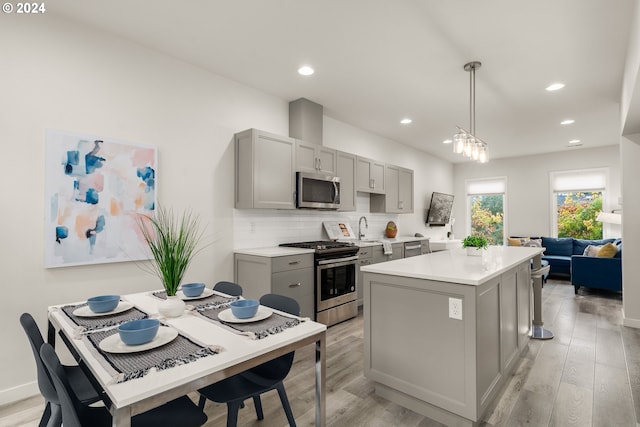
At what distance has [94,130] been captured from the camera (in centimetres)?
269

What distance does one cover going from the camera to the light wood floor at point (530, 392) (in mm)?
2137

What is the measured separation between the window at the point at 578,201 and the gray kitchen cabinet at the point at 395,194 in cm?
378

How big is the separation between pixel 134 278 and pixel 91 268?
13.7 inches

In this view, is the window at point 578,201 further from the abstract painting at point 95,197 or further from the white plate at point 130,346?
the white plate at point 130,346

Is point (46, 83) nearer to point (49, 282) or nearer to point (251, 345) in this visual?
point (49, 282)

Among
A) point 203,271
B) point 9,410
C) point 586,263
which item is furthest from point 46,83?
point 586,263

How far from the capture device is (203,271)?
3402 millimetres

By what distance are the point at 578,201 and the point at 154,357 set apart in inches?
342

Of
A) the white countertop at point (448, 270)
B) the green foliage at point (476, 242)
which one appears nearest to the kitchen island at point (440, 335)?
the white countertop at point (448, 270)

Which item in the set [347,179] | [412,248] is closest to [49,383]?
[347,179]

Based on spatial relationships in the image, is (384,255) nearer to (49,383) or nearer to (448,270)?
(448,270)

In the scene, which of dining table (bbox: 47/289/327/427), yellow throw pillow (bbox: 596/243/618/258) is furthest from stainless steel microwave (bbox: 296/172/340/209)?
yellow throw pillow (bbox: 596/243/618/258)

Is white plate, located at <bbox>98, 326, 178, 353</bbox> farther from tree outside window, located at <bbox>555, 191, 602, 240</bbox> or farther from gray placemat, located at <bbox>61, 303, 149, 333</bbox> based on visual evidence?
tree outside window, located at <bbox>555, 191, 602, 240</bbox>

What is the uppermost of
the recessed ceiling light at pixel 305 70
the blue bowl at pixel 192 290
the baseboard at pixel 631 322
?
the recessed ceiling light at pixel 305 70
